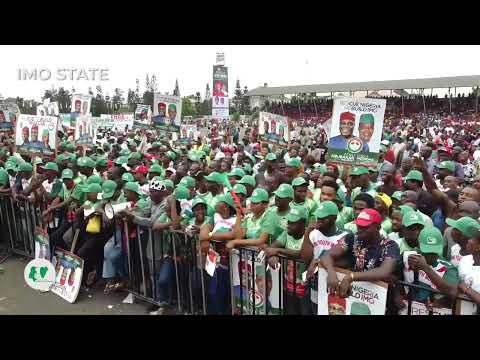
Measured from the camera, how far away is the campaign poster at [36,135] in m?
8.62

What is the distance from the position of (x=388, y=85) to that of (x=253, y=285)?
147 feet

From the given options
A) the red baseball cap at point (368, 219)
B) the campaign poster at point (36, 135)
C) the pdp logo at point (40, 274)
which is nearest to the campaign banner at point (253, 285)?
the red baseball cap at point (368, 219)

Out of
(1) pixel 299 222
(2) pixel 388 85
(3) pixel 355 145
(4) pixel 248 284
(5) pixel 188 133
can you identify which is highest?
(2) pixel 388 85

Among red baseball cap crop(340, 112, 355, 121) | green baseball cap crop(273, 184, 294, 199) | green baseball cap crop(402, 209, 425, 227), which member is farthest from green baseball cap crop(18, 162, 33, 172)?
green baseball cap crop(402, 209, 425, 227)

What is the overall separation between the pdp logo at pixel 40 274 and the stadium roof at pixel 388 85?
42.1 m

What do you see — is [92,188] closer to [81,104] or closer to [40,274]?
[40,274]

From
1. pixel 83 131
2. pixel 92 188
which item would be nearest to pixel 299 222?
pixel 92 188

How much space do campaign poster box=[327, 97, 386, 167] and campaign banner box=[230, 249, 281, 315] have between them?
2376 millimetres

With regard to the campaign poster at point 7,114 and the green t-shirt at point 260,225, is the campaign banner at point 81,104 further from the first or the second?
the green t-shirt at point 260,225

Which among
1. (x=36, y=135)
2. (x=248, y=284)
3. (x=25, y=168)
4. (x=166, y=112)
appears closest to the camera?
(x=248, y=284)

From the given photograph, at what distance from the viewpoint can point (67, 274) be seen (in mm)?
6406

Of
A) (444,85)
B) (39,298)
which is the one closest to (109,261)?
(39,298)

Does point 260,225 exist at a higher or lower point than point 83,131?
lower
